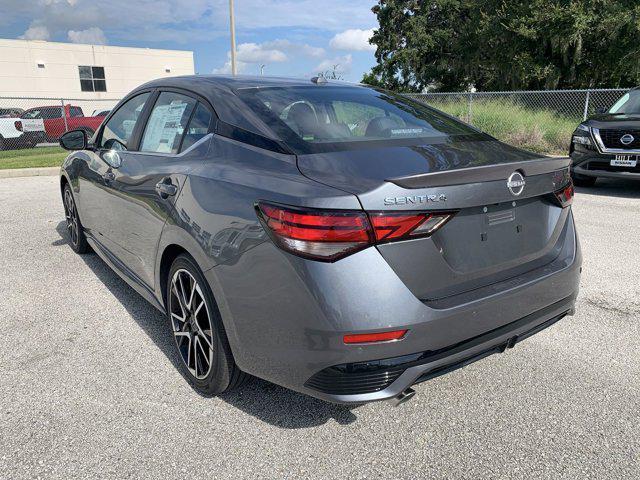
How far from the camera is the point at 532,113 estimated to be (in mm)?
15141

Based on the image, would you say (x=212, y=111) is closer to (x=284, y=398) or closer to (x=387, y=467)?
(x=284, y=398)

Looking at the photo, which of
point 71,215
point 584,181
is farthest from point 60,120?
point 584,181

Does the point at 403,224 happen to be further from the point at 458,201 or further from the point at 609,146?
the point at 609,146

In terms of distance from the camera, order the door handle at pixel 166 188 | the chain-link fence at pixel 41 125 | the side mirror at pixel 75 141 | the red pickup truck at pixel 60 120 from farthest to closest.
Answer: the red pickup truck at pixel 60 120 → the chain-link fence at pixel 41 125 → the side mirror at pixel 75 141 → the door handle at pixel 166 188

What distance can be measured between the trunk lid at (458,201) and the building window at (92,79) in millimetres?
47357

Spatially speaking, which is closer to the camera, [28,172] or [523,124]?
[28,172]

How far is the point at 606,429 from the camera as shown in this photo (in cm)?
243

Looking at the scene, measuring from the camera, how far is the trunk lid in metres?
2.00

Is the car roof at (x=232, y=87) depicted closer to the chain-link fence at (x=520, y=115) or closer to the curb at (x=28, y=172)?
the curb at (x=28, y=172)

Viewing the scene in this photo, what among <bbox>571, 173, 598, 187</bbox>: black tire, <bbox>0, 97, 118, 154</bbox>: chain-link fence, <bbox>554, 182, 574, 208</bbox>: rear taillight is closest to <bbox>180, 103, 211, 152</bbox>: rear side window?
<bbox>554, 182, 574, 208</bbox>: rear taillight

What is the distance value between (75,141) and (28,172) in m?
8.81

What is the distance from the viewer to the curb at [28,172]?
38.2ft

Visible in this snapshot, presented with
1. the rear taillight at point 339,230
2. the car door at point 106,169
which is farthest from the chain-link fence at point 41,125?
the rear taillight at point 339,230

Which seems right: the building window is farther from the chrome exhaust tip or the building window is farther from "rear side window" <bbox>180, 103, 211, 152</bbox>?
the chrome exhaust tip
